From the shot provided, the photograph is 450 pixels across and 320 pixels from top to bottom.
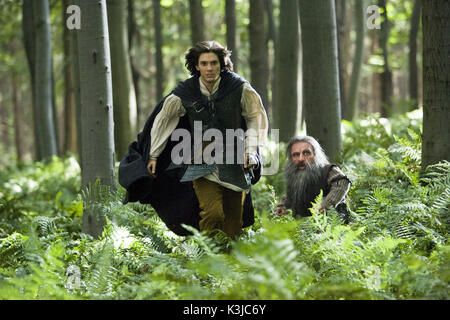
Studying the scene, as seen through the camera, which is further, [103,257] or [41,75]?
[41,75]

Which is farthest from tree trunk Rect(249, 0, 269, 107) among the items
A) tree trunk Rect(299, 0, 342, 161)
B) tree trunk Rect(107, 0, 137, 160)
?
tree trunk Rect(299, 0, 342, 161)

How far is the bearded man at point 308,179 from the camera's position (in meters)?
5.77

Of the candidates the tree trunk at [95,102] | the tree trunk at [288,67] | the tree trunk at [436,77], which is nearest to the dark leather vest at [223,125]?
the tree trunk at [95,102]

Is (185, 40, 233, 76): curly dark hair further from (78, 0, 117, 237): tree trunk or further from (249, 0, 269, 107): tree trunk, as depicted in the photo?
(249, 0, 269, 107): tree trunk

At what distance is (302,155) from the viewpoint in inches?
232

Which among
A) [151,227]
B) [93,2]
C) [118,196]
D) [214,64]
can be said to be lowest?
[151,227]

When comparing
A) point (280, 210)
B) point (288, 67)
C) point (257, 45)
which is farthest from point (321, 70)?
point (257, 45)

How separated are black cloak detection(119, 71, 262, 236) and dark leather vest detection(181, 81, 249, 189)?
22cm

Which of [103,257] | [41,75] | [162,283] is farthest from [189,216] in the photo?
[41,75]

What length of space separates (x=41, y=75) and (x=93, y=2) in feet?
27.9

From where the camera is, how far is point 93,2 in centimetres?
584

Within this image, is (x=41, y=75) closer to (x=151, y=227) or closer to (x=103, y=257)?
(x=151, y=227)

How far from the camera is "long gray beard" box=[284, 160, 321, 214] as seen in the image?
19.1 feet

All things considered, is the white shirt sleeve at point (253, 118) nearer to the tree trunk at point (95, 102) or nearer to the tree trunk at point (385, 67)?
the tree trunk at point (95, 102)
